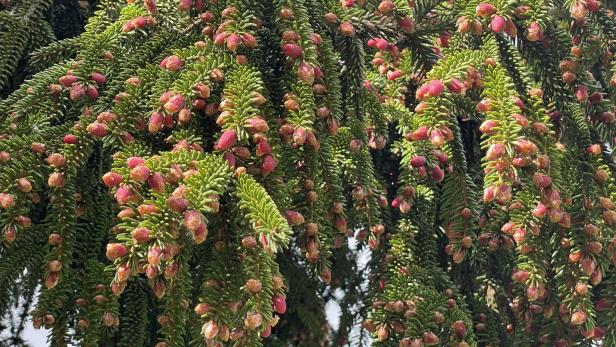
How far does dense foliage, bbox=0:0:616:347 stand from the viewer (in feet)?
3.01

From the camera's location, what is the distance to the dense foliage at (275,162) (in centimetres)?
92

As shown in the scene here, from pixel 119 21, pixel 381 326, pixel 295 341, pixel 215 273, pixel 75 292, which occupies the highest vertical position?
pixel 119 21

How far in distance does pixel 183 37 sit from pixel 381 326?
1.93 feet

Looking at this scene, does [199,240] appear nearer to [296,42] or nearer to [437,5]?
[296,42]

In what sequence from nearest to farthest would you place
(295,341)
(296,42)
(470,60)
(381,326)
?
(296,42) < (470,60) < (381,326) < (295,341)

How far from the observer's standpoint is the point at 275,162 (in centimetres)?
97

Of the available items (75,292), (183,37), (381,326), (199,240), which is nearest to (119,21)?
(183,37)

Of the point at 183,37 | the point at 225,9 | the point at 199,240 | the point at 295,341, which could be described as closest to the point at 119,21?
the point at 183,37

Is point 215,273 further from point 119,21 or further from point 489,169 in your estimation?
point 119,21

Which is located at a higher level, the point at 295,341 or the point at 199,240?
the point at 199,240

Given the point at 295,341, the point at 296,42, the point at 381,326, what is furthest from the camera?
the point at 295,341

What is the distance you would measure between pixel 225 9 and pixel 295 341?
1.24m

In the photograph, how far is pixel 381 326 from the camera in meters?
1.33

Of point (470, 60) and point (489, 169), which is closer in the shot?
point (489, 169)
